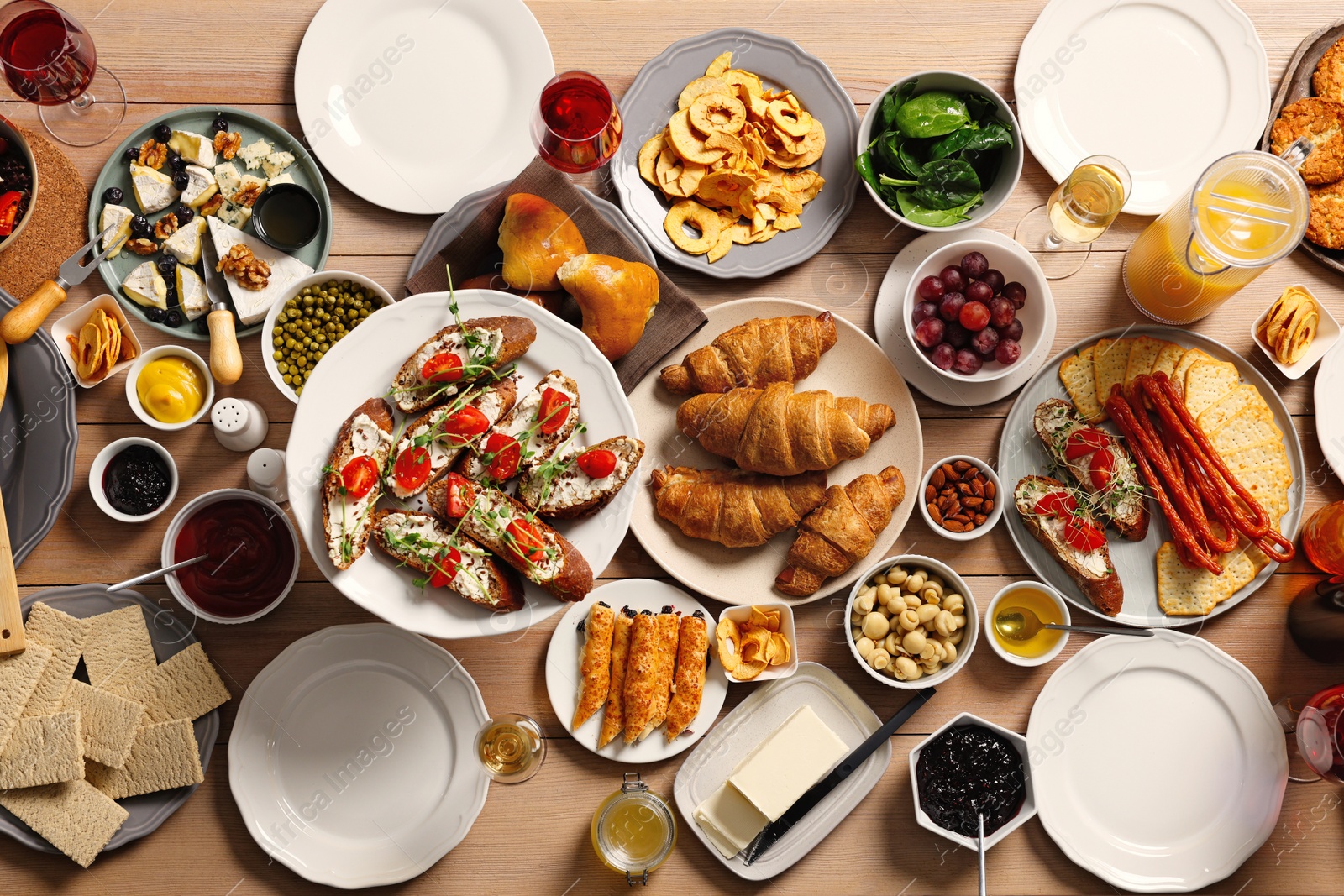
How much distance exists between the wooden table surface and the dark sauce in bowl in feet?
0.50

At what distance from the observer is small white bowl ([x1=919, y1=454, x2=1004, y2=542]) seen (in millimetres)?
2264

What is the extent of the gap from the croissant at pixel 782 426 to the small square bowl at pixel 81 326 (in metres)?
1.48

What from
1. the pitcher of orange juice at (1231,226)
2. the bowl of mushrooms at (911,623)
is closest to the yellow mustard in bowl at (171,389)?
the bowl of mushrooms at (911,623)

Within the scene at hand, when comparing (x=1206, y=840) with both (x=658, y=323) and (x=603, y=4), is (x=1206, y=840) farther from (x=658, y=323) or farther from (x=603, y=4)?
(x=603, y=4)

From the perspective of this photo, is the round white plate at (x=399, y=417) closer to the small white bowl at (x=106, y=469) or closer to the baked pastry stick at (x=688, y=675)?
the baked pastry stick at (x=688, y=675)

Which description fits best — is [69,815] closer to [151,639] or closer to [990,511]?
[151,639]

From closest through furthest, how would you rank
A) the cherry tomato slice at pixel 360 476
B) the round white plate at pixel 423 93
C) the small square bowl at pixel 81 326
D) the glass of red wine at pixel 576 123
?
the cherry tomato slice at pixel 360 476 → the glass of red wine at pixel 576 123 → the small square bowl at pixel 81 326 → the round white plate at pixel 423 93

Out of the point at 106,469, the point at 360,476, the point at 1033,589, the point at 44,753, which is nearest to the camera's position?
the point at 360,476

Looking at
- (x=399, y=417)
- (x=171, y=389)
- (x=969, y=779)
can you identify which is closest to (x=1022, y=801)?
(x=969, y=779)

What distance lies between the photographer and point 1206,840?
91.9 inches

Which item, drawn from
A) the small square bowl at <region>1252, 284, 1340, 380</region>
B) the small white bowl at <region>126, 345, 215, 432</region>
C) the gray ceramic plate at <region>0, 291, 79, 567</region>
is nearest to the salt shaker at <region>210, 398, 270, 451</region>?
the small white bowl at <region>126, 345, 215, 432</region>

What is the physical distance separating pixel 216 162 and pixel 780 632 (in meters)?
2.03

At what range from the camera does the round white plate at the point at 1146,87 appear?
2.41 metres

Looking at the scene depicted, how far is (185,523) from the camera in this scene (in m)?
2.17
